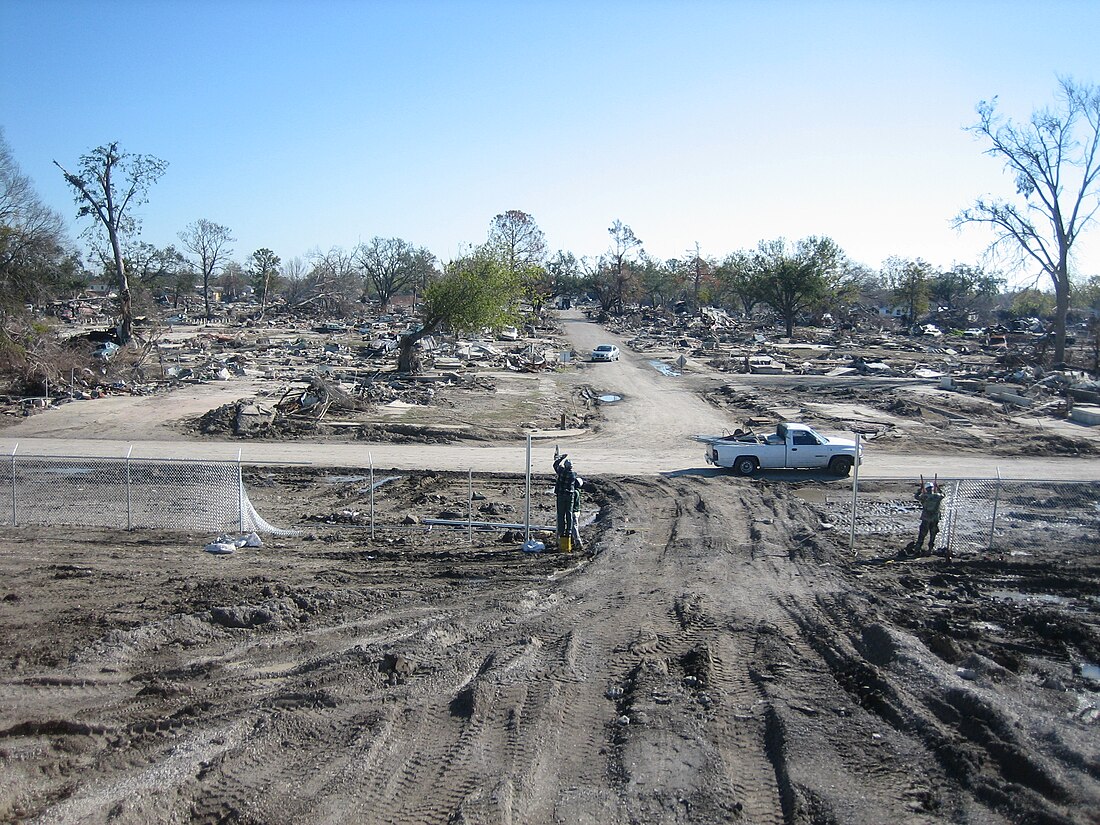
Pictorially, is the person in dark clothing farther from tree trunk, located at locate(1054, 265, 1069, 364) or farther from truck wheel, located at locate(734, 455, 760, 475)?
tree trunk, located at locate(1054, 265, 1069, 364)

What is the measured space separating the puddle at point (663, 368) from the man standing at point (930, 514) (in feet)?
105

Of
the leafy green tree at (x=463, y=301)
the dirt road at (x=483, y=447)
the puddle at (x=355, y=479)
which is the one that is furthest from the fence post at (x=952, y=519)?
the leafy green tree at (x=463, y=301)

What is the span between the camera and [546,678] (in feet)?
30.7

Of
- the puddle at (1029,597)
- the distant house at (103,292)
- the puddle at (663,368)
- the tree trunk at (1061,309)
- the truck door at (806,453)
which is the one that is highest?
the distant house at (103,292)

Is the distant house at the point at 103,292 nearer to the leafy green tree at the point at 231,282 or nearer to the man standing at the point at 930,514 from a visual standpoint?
the leafy green tree at the point at 231,282

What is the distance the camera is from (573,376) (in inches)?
1800

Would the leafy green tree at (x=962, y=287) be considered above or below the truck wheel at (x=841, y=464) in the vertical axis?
above

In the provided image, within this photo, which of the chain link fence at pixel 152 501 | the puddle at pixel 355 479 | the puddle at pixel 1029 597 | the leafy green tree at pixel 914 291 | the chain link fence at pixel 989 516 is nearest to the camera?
the puddle at pixel 1029 597

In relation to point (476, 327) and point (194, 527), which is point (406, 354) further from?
point (194, 527)

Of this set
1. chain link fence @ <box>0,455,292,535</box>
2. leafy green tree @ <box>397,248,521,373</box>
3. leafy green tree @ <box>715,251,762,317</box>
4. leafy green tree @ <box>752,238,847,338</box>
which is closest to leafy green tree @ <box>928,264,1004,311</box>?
leafy green tree @ <box>715,251,762,317</box>

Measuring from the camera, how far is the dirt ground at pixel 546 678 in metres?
7.10

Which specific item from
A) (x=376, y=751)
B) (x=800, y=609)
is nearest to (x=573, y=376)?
(x=800, y=609)

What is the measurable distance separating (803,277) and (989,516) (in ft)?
189

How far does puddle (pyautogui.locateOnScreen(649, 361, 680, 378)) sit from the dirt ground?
105 feet
